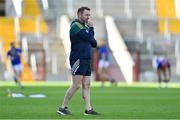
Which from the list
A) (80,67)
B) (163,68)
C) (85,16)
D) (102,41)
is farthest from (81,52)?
(102,41)

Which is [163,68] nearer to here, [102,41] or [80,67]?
[102,41]

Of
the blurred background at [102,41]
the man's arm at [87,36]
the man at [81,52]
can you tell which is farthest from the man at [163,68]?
the man's arm at [87,36]

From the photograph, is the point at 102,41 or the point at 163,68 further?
the point at 102,41

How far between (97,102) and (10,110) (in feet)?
14.6

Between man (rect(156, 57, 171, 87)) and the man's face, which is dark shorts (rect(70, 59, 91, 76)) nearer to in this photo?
Result: the man's face

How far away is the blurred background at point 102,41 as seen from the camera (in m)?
47.1

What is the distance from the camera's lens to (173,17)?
49.1 meters

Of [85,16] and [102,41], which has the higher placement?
[85,16]

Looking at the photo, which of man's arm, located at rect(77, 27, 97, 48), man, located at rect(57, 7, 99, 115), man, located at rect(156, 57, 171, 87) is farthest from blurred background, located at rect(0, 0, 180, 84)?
→ man's arm, located at rect(77, 27, 97, 48)

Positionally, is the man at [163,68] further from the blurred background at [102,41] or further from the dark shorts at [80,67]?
the dark shorts at [80,67]

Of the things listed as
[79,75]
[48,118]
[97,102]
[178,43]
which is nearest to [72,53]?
[79,75]

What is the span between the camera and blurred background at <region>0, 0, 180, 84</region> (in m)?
47.1

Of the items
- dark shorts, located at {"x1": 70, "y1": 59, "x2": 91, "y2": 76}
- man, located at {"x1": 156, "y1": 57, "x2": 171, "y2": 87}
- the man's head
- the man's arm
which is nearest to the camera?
the man's head

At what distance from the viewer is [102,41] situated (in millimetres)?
47625
